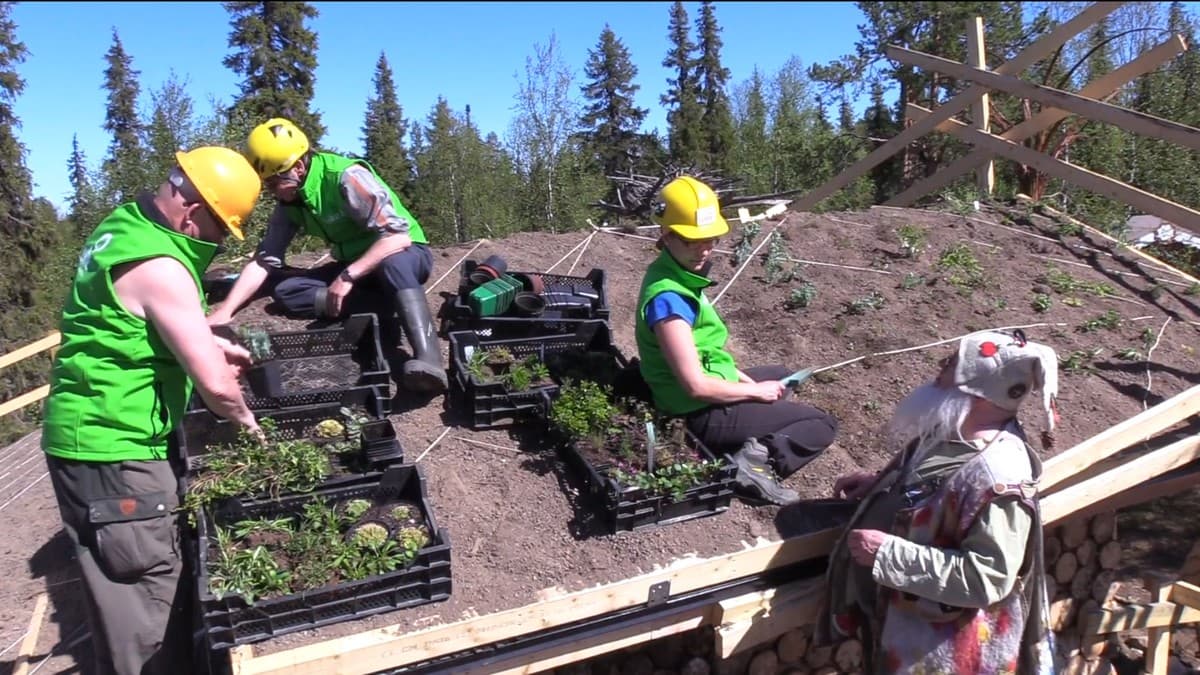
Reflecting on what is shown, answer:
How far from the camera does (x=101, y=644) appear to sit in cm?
282

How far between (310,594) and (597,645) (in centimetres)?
110

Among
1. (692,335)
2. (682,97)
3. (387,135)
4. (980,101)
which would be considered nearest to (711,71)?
(682,97)

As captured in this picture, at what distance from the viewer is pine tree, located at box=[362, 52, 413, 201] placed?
99.2 ft

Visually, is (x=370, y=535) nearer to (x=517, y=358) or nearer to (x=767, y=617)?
Result: (x=767, y=617)

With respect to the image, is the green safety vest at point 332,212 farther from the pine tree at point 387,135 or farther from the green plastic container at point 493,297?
the pine tree at point 387,135

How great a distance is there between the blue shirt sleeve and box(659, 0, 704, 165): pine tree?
2655 centimetres

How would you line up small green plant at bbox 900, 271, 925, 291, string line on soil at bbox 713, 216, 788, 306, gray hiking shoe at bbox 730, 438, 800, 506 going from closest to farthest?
gray hiking shoe at bbox 730, 438, 800, 506 → small green plant at bbox 900, 271, 925, 291 → string line on soil at bbox 713, 216, 788, 306

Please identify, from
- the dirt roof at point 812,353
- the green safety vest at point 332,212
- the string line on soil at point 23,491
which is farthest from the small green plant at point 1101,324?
the string line on soil at point 23,491

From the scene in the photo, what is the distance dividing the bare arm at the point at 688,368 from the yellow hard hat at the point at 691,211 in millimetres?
391

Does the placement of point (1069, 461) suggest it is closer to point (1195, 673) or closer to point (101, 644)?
point (1195, 673)

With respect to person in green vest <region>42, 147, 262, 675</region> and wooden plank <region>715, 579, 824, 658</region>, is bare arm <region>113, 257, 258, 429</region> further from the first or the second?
wooden plank <region>715, 579, 824, 658</region>

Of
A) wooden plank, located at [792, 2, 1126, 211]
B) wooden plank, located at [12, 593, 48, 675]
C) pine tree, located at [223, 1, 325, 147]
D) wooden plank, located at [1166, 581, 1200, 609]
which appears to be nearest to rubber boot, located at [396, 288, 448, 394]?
wooden plank, located at [12, 593, 48, 675]

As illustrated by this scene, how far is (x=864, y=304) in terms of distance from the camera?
573cm

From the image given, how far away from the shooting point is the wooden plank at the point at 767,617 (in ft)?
10.7
